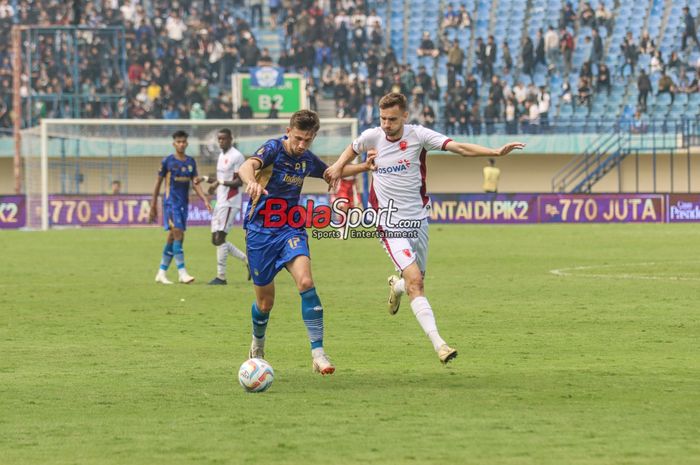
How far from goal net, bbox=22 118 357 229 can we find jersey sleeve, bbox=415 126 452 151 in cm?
2885

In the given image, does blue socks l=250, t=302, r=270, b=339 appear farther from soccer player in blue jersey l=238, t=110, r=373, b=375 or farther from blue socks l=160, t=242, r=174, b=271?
blue socks l=160, t=242, r=174, b=271

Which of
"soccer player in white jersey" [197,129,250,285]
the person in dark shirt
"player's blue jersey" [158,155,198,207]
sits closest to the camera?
"soccer player in white jersey" [197,129,250,285]

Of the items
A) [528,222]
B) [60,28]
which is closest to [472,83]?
[528,222]

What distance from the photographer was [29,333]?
13.5 m

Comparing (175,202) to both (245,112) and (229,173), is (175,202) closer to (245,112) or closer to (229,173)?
(229,173)

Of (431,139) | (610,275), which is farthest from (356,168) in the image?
(610,275)

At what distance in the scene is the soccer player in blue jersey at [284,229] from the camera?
32.8 feet

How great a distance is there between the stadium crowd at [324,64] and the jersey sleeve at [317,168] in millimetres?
34547

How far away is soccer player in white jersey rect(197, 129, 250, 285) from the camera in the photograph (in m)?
20.0

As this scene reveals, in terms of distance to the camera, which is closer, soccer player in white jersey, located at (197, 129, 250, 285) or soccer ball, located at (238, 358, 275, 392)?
soccer ball, located at (238, 358, 275, 392)

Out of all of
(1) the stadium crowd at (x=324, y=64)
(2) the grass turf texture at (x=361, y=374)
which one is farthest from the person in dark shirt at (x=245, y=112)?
(2) the grass turf texture at (x=361, y=374)

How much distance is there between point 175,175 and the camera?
2030 cm

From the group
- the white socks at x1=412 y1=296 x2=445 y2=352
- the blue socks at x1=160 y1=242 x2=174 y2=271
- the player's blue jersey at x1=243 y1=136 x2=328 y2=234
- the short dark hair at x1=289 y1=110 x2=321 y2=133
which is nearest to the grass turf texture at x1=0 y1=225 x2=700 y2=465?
the white socks at x1=412 y1=296 x2=445 y2=352

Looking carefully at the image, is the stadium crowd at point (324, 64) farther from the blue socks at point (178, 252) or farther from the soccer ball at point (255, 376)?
the soccer ball at point (255, 376)
